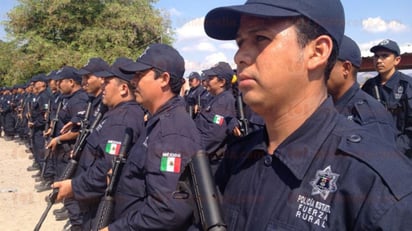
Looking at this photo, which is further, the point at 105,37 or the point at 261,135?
the point at 105,37

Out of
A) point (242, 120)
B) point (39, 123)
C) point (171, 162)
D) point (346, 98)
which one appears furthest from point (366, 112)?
point (39, 123)

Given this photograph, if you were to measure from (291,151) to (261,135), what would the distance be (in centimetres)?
20

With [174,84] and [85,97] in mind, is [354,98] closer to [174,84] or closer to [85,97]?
[174,84]

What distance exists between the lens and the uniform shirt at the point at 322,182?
0.93 metres

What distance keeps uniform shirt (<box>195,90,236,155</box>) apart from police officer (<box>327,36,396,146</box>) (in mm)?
2176

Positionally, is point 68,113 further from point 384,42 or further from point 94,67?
point 384,42

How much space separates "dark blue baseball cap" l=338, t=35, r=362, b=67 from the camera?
292 centimetres

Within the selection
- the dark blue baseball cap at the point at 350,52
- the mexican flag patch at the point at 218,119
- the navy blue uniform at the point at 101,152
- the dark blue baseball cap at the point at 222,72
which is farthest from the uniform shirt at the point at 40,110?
the dark blue baseball cap at the point at 350,52

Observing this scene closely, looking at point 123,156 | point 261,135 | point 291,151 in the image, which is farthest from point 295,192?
point 123,156

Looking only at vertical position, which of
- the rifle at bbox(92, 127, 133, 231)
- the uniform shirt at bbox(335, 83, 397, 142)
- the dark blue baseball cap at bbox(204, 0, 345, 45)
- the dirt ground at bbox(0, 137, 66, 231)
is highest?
the dark blue baseball cap at bbox(204, 0, 345, 45)

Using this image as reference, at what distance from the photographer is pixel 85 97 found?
6012mm

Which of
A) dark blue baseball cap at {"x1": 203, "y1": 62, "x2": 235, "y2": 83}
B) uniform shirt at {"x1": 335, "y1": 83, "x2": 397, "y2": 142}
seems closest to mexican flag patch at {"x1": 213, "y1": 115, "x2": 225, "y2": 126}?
dark blue baseball cap at {"x1": 203, "y1": 62, "x2": 235, "y2": 83}

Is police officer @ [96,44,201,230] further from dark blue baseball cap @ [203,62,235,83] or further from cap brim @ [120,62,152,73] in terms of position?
dark blue baseball cap @ [203,62,235,83]

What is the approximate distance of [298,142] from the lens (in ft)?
3.90
